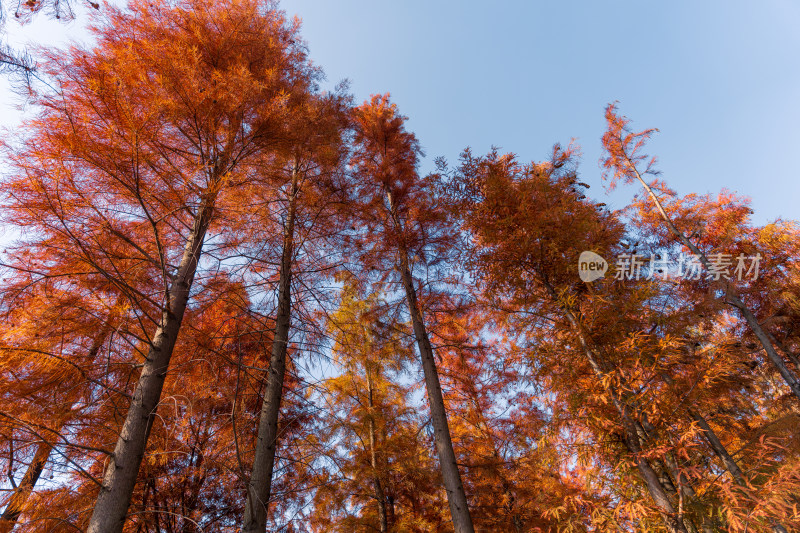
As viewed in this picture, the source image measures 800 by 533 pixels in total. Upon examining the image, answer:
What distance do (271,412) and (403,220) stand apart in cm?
552

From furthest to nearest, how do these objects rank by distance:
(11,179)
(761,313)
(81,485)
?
1. (761,313)
2. (81,485)
3. (11,179)

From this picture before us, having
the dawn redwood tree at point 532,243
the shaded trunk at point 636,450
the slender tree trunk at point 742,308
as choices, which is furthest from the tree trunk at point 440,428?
the slender tree trunk at point 742,308

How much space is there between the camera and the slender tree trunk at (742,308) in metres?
8.08

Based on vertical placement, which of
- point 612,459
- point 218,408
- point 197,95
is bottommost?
point 612,459

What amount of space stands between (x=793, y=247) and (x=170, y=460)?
1603 cm

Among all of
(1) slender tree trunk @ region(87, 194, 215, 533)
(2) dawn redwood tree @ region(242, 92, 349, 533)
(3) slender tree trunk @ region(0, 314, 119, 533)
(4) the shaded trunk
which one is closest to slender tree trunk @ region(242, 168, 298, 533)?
(2) dawn redwood tree @ region(242, 92, 349, 533)

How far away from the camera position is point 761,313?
10586 millimetres

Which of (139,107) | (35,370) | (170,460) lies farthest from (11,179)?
(170,460)

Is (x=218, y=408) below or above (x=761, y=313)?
below

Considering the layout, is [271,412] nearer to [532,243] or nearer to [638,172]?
[532,243]

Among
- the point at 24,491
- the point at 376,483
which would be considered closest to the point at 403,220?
the point at 376,483

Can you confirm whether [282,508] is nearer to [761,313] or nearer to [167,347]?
[167,347]

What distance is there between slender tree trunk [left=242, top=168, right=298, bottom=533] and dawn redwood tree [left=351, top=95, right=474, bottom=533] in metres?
1.67

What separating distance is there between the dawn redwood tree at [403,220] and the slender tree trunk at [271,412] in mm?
1672
